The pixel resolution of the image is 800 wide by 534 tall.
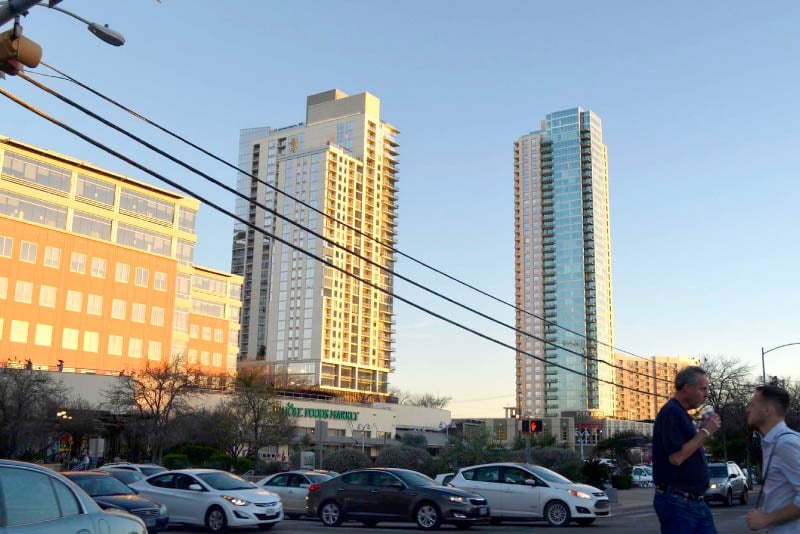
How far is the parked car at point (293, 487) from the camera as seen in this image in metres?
25.0

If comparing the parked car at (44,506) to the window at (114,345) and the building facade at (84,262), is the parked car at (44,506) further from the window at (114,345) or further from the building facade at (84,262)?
the window at (114,345)

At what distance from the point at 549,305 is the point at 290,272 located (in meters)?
67.7

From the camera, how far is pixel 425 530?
2045cm

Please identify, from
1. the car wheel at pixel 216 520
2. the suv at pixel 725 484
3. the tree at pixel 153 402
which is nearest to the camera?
the car wheel at pixel 216 520

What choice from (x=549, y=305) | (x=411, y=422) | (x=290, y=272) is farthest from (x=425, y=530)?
(x=549, y=305)

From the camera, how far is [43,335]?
251 ft

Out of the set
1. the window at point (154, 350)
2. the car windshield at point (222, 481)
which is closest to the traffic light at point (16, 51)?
the car windshield at point (222, 481)

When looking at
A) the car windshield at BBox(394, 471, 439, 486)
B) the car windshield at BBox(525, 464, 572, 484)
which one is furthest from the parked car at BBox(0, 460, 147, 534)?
the car windshield at BBox(525, 464, 572, 484)

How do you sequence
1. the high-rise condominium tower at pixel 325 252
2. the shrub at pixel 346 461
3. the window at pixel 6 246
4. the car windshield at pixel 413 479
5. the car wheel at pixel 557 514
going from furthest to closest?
the high-rise condominium tower at pixel 325 252
the window at pixel 6 246
the shrub at pixel 346 461
the car wheel at pixel 557 514
the car windshield at pixel 413 479

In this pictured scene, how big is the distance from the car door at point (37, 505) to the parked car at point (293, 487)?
17620mm

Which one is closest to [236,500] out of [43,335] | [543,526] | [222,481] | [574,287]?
[222,481]

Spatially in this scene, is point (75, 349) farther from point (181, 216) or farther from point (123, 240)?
point (181, 216)

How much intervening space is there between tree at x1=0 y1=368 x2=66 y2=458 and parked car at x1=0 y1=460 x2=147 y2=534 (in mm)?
38888

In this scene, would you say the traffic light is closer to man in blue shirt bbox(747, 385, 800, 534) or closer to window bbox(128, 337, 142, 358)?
man in blue shirt bbox(747, 385, 800, 534)
